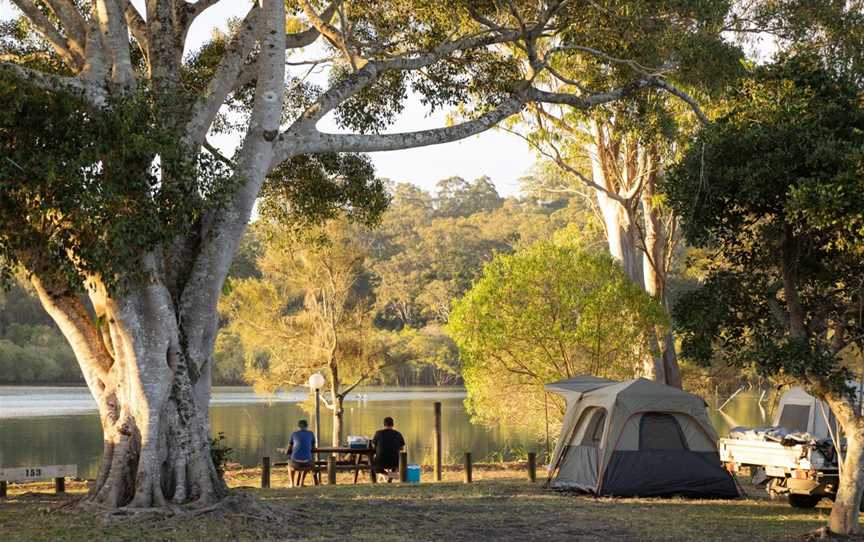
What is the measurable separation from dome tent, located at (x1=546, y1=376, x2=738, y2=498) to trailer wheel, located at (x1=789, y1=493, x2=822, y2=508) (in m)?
1.18

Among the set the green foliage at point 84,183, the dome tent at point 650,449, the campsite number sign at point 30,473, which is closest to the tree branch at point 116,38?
the green foliage at point 84,183

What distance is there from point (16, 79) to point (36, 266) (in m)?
1.84

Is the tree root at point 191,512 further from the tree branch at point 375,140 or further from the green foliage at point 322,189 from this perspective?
the green foliage at point 322,189

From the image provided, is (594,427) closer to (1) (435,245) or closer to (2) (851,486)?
(2) (851,486)

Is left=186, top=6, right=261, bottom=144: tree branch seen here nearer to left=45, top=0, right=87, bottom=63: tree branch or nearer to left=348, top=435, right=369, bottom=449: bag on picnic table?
left=45, top=0, right=87, bottom=63: tree branch

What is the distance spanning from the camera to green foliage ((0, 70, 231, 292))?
27.6ft

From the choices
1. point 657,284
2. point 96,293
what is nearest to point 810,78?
point 96,293

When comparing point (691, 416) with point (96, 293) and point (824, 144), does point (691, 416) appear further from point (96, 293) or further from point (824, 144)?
point (96, 293)

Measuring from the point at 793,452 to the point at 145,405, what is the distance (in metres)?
6.95

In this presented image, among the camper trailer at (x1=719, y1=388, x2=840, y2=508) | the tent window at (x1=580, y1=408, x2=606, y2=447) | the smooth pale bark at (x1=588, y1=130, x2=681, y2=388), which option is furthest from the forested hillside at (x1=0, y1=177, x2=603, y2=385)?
the camper trailer at (x1=719, y1=388, x2=840, y2=508)

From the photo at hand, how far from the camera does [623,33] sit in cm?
1363

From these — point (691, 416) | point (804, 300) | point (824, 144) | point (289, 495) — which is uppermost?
point (824, 144)

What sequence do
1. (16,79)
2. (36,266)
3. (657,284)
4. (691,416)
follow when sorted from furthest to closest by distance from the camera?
(657,284) < (691,416) < (36,266) < (16,79)

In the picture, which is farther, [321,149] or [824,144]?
[321,149]
